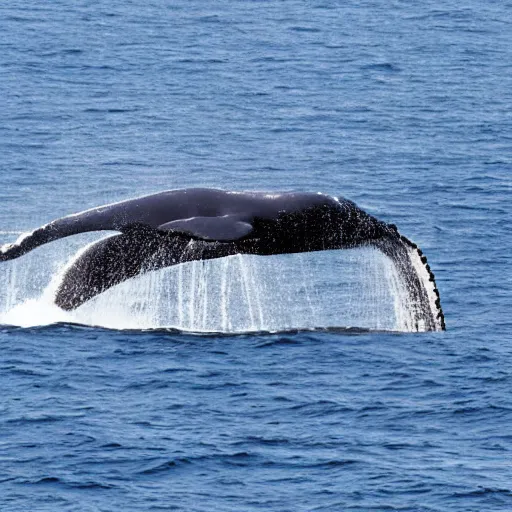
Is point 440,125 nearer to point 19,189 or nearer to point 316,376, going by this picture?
point 19,189

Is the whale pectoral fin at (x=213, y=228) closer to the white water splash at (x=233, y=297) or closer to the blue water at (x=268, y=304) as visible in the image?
the blue water at (x=268, y=304)

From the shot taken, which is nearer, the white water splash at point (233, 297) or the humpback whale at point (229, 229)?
the humpback whale at point (229, 229)

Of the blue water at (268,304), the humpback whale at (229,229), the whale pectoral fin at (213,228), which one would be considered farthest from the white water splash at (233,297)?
the whale pectoral fin at (213,228)

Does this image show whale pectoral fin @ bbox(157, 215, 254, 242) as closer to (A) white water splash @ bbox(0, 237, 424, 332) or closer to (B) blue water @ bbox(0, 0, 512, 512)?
(B) blue water @ bbox(0, 0, 512, 512)

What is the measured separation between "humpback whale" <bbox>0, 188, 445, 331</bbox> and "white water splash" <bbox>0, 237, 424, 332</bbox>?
1.00 metres

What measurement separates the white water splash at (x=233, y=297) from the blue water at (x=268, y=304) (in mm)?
158

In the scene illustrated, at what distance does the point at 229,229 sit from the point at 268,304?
11.0 m

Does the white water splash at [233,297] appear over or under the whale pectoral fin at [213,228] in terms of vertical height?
under

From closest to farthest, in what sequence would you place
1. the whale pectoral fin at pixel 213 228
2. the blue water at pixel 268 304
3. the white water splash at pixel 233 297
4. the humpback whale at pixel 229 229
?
the blue water at pixel 268 304 < the whale pectoral fin at pixel 213 228 < the humpback whale at pixel 229 229 < the white water splash at pixel 233 297

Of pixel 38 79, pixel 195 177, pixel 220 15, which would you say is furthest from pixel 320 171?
pixel 220 15

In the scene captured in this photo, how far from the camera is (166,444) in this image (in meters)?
32.9

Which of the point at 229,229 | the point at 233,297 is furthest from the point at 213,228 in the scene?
the point at 233,297

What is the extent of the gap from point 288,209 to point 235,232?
6.78 ft

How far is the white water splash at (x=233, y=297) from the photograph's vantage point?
40.2 metres
